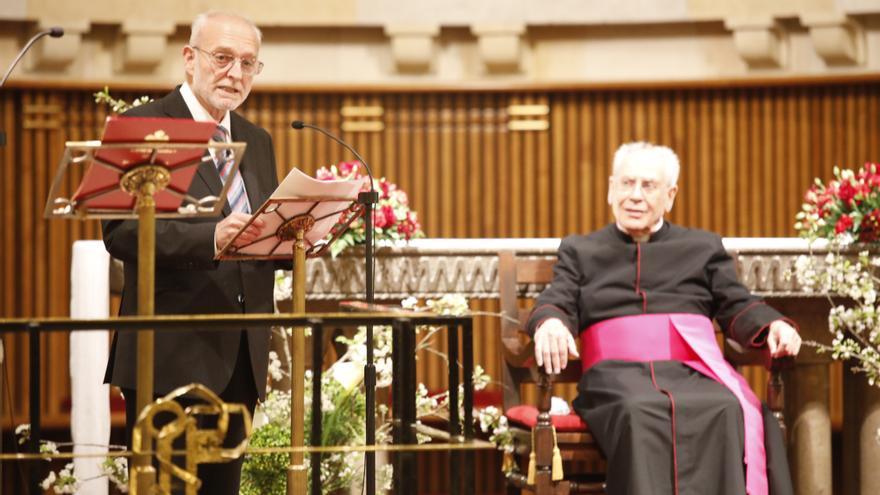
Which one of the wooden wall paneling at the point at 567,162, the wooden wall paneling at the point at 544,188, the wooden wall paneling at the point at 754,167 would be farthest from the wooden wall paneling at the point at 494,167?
the wooden wall paneling at the point at 754,167

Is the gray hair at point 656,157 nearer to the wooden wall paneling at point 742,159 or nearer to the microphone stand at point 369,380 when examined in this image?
the microphone stand at point 369,380

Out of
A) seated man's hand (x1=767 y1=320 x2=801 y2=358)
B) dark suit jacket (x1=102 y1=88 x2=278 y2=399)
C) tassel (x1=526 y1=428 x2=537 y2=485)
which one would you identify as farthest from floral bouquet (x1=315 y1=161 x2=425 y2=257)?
seated man's hand (x1=767 y1=320 x2=801 y2=358)

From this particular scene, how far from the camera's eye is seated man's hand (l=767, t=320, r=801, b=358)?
4277 mm

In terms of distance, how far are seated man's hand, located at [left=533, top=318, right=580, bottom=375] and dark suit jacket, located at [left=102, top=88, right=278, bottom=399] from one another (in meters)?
1.09

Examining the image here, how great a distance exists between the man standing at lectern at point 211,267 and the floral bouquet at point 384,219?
1.10 metres

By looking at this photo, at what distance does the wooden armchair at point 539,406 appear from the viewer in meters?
4.22

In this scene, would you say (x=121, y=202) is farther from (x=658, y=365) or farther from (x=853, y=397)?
(x=853, y=397)

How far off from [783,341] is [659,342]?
48 cm

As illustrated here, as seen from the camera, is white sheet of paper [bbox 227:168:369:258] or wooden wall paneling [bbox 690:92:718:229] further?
wooden wall paneling [bbox 690:92:718:229]

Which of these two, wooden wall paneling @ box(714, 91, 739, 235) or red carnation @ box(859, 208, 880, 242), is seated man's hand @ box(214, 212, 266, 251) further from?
wooden wall paneling @ box(714, 91, 739, 235)

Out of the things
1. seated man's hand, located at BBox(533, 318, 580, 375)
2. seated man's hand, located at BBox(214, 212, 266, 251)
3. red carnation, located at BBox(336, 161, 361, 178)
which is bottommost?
seated man's hand, located at BBox(533, 318, 580, 375)

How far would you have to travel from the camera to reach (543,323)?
4.35 metres

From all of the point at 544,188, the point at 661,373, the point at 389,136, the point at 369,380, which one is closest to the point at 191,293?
the point at 369,380

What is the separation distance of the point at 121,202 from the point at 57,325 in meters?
0.48
